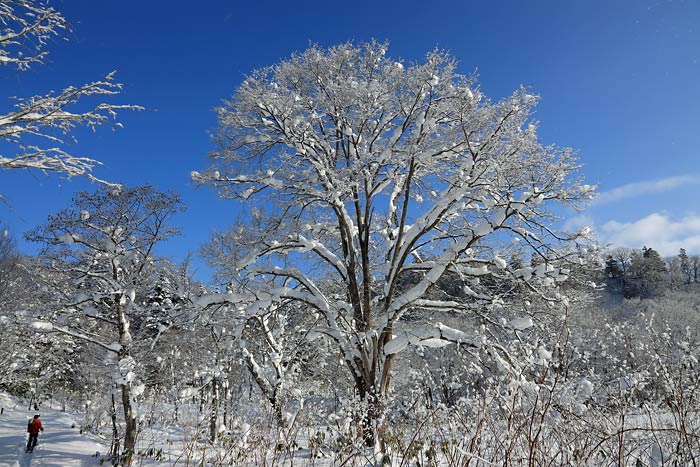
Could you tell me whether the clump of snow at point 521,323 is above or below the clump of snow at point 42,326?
below

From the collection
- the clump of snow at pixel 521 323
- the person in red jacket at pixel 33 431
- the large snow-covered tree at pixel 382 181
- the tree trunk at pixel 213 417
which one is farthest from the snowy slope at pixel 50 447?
the clump of snow at pixel 521 323

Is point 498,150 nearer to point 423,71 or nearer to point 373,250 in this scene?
point 423,71

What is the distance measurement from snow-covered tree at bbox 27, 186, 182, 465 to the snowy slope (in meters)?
3.66

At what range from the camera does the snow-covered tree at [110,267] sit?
412 inches

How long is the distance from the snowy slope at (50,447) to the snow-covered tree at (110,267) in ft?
12.0

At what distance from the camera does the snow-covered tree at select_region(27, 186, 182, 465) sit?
10.5 meters

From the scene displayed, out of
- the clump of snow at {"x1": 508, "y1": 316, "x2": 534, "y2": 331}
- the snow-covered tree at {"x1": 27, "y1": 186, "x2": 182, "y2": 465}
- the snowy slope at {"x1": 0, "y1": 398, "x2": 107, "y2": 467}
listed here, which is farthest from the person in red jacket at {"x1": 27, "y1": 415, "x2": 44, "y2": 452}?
the clump of snow at {"x1": 508, "y1": 316, "x2": 534, "y2": 331}

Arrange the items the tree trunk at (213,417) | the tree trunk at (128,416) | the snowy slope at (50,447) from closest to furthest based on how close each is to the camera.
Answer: the tree trunk at (213,417)
the tree trunk at (128,416)
the snowy slope at (50,447)

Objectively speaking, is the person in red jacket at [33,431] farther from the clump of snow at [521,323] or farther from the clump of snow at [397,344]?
the clump of snow at [521,323]

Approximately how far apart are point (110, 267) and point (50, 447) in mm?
9343

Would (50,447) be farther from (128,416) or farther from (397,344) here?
(397,344)

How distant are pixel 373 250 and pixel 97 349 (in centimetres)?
1163

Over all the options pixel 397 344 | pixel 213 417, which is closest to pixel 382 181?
pixel 397 344

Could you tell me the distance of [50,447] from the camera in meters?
15.0
